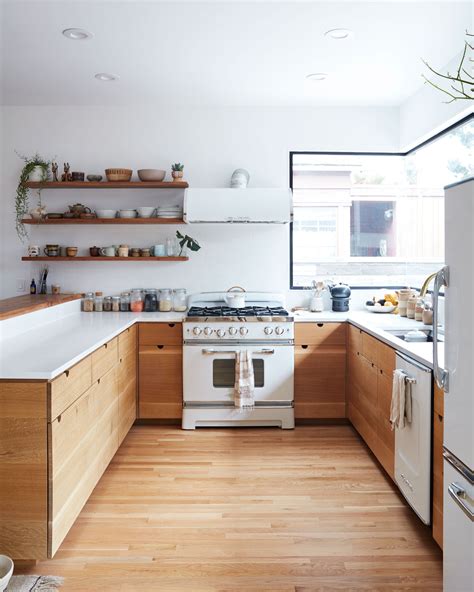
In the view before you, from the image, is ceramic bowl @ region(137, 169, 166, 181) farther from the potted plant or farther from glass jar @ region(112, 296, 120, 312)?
glass jar @ region(112, 296, 120, 312)

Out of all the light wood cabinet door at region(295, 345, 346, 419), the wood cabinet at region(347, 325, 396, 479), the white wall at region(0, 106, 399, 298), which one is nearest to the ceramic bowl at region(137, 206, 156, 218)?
the white wall at region(0, 106, 399, 298)

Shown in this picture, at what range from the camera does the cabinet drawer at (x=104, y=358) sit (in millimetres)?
2922

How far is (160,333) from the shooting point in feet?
14.0

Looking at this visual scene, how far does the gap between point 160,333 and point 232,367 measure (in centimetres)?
62

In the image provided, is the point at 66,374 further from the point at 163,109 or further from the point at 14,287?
the point at 163,109

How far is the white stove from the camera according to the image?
422 cm

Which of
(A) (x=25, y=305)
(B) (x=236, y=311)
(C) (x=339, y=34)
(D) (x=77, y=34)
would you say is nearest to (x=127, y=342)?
(A) (x=25, y=305)

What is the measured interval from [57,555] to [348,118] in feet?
13.1

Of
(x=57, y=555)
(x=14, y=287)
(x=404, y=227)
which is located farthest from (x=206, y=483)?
(x=404, y=227)

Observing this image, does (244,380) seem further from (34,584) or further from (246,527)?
(34,584)

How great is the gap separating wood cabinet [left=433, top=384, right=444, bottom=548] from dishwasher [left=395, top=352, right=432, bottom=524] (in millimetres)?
42

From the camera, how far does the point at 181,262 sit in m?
4.82

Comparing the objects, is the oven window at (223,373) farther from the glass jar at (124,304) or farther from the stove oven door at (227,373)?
the glass jar at (124,304)

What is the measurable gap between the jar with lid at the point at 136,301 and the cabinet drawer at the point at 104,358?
1.13m
